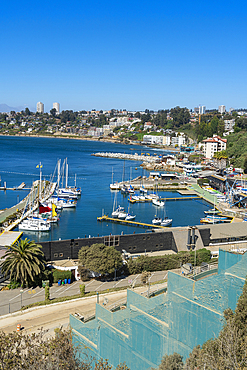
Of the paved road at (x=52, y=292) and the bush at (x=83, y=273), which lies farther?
the bush at (x=83, y=273)

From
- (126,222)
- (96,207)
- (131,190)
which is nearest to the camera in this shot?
(126,222)

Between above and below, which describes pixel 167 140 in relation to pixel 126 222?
above

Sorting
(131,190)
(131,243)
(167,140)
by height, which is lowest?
(131,190)

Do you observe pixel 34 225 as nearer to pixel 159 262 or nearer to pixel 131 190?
pixel 159 262

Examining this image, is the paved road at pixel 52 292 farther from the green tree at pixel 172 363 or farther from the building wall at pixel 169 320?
the green tree at pixel 172 363

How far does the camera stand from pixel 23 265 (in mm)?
12031

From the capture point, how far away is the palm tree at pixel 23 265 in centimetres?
1197

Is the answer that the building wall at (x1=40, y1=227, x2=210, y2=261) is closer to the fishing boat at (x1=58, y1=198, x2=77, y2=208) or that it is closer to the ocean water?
the ocean water

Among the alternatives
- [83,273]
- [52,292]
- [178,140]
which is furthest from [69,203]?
[178,140]

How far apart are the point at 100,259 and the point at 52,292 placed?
2.01 metres

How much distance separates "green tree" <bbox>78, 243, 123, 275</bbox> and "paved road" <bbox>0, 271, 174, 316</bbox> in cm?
50

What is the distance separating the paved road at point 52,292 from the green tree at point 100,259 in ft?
1.65

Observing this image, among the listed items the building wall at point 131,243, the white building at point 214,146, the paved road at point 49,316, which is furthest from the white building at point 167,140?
the paved road at point 49,316

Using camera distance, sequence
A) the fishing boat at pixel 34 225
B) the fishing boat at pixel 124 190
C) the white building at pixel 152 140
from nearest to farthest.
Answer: the fishing boat at pixel 34 225, the fishing boat at pixel 124 190, the white building at pixel 152 140
